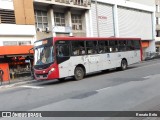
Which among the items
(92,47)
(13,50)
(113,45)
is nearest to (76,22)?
(13,50)

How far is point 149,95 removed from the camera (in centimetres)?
931

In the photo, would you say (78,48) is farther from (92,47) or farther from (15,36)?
(15,36)

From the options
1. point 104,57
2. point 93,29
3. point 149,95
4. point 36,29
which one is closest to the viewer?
point 149,95

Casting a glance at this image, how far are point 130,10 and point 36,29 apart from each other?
23.1m

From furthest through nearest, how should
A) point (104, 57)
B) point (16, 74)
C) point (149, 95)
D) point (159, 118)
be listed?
1. point (16, 74)
2. point (104, 57)
3. point (149, 95)
4. point (159, 118)

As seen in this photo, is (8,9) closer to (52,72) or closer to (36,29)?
(36,29)

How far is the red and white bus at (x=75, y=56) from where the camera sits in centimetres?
1564

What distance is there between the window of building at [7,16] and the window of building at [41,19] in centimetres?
496

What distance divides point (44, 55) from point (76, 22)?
68.2 ft

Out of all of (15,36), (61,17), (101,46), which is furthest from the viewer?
(61,17)

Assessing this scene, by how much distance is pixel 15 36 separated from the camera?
26625 millimetres

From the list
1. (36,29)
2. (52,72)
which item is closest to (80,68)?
(52,72)

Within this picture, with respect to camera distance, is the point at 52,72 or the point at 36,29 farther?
the point at 36,29

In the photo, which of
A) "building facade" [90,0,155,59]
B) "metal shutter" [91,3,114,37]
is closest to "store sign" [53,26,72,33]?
"building facade" [90,0,155,59]
